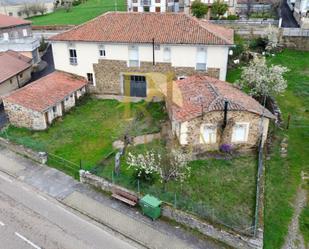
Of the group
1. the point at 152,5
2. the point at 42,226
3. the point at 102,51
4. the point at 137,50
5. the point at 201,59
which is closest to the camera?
the point at 42,226

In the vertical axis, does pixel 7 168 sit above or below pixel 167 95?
below

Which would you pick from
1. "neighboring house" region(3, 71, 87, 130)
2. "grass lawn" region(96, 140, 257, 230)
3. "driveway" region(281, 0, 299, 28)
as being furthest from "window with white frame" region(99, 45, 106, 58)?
"driveway" region(281, 0, 299, 28)

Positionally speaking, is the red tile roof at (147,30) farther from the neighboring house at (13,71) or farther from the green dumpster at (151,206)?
the green dumpster at (151,206)

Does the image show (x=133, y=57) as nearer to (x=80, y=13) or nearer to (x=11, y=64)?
(x=11, y=64)

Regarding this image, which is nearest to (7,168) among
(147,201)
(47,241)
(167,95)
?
(47,241)

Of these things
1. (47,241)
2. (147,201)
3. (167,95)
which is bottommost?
(47,241)

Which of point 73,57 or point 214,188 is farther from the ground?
point 73,57

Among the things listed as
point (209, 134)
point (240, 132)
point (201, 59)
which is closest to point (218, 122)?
point (209, 134)

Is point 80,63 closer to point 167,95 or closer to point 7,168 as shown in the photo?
point 167,95
